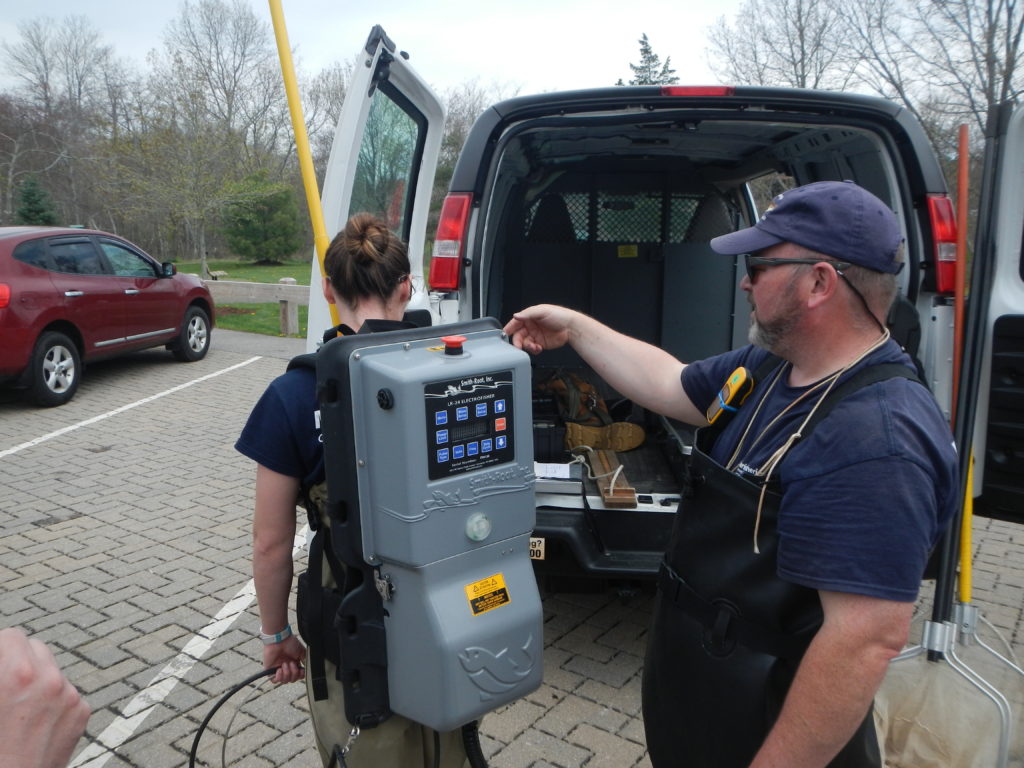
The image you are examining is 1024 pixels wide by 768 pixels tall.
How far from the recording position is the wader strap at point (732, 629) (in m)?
1.55

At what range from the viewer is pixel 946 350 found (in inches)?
120

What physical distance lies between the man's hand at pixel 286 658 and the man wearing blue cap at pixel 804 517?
0.99 metres

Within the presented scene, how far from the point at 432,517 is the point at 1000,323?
2195 mm

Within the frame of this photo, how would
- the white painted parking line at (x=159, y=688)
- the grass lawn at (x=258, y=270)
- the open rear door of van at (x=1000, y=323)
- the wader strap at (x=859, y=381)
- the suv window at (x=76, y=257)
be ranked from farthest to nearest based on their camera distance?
the grass lawn at (x=258, y=270), the suv window at (x=76, y=257), the white painted parking line at (x=159, y=688), the open rear door of van at (x=1000, y=323), the wader strap at (x=859, y=381)

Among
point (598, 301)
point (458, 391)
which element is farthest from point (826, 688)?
point (598, 301)

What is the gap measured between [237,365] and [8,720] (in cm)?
1013

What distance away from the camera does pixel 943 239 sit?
3041mm

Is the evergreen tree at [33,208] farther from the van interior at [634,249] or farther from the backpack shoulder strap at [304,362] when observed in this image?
the backpack shoulder strap at [304,362]

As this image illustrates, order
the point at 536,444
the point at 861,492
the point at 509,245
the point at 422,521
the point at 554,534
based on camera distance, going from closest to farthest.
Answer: the point at 861,492
the point at 422,521
the point at 554,534
the point at 536,444
the point at 509,245

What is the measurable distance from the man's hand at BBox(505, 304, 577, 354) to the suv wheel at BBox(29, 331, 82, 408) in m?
7.10

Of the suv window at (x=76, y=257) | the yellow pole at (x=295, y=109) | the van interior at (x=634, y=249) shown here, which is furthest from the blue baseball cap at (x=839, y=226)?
the suv window at (x=76, y=257)

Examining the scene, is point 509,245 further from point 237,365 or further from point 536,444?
point 237,365

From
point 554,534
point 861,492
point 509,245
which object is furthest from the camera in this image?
point 509,245

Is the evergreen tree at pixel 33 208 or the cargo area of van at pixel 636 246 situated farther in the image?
the evergreen tree at pixel 33 208
